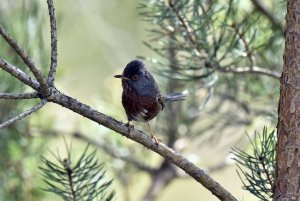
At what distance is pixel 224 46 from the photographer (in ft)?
5.23

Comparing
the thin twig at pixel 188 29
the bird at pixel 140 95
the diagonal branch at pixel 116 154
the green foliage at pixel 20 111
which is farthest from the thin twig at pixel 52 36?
the diagonal branch at pixel 116 154

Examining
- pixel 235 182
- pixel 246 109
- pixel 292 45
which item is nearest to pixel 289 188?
pixel 292 45

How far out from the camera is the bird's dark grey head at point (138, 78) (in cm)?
174

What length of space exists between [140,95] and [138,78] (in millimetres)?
58

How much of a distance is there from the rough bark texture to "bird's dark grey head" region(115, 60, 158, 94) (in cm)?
76

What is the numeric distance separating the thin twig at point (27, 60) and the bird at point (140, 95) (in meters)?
0.82

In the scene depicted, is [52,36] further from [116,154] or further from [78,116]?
[78,116]

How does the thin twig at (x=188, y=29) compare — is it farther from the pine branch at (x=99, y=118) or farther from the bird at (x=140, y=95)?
the pine branch at (x=99, y=118)

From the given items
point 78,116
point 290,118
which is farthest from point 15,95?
point 78,116

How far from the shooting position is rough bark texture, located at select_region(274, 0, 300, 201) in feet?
3.29

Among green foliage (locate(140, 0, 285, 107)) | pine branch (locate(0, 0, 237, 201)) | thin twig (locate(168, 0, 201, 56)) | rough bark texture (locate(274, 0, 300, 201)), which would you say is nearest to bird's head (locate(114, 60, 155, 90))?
green foliage (locate(140, 0, 285, 107))

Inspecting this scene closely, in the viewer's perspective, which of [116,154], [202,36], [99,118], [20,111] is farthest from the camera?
[116,154]

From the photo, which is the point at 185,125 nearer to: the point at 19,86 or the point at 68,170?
the point at 19,86

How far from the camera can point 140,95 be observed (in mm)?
1786
